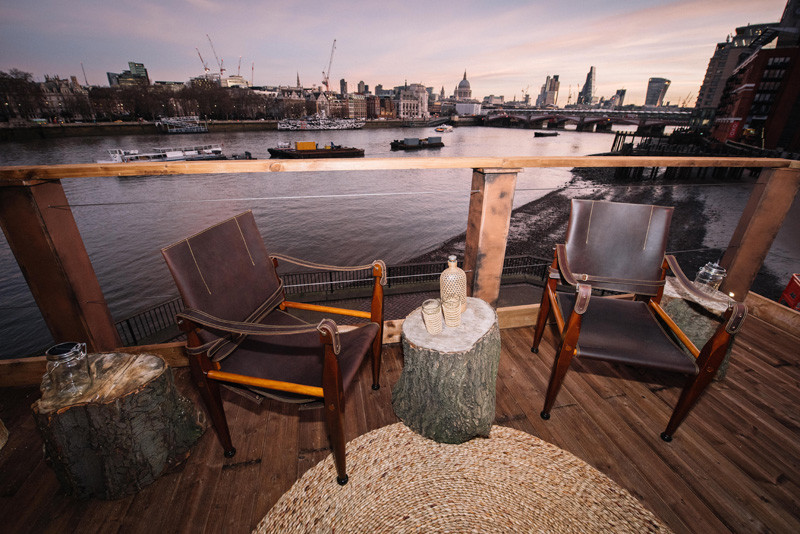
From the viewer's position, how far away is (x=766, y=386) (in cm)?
206

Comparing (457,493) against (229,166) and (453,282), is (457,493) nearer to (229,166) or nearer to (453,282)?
(453,282)

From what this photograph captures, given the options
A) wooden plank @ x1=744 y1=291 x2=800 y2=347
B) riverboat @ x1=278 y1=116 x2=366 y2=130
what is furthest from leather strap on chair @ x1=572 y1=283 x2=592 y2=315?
riverboat @ x1=278 y1=116 x2=366 y2=130

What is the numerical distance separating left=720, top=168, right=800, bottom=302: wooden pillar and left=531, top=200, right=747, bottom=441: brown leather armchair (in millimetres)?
1231

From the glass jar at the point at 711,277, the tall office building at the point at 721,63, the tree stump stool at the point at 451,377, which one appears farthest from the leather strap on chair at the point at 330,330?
the tall office building at the point at 721,63

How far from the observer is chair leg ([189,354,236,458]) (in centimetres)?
135

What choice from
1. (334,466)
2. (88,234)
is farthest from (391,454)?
(88,234)

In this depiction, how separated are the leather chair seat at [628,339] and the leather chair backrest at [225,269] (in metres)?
1.67

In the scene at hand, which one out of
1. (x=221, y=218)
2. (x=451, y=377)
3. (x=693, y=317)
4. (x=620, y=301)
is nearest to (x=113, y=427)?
(x=451, y=377)

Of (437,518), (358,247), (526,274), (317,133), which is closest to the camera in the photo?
(437,518)

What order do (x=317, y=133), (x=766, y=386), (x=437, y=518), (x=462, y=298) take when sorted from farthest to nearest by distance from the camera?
(x=317, y=133) → (x=766, y=386) → (x=462, y=298) → (x=437, y=518)

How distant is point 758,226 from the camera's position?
2521mm

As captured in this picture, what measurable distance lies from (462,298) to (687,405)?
1216 millimetres

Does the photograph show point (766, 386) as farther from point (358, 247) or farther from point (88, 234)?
point (88, 234)

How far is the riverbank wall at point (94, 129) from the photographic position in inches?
1816
